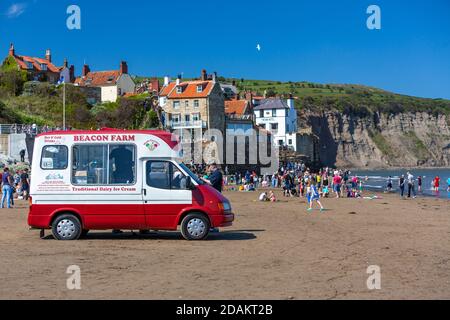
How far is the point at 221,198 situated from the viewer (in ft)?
52.5

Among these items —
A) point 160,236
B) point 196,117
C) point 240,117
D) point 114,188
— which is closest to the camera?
point 114,188

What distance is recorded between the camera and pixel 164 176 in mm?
15773

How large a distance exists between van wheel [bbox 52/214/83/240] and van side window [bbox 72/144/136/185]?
3.13ft

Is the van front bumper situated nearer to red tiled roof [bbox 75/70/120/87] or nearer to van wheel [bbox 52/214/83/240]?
van wheel [bbox 52/214/83/240]

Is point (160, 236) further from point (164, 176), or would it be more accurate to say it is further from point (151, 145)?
point (151, 145)

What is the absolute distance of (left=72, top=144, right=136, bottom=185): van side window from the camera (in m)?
15.7

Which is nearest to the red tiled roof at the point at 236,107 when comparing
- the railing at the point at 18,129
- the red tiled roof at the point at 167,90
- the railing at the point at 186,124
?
the red tiled roof at the point at 167,90

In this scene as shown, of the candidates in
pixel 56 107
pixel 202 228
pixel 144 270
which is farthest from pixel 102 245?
pixel 56 107

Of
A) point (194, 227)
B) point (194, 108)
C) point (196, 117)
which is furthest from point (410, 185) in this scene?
point (194, 108)

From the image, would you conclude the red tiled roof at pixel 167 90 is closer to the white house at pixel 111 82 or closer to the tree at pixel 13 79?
the white house at pixel 111 82

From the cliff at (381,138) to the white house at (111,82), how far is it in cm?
5782

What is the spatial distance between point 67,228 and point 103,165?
5.94 ft

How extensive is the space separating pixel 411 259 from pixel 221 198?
16.8ft
